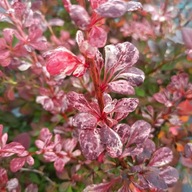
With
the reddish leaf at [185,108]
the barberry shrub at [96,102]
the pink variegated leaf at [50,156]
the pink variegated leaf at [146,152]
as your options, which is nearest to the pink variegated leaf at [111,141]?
the barberry shrub at [96,102]

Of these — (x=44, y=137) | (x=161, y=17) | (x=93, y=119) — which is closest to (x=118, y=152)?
(x=93, y=119)

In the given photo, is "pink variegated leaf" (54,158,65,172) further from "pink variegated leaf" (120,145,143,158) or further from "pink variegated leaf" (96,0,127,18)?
"pink variegated leaf" (96,0,127,18)

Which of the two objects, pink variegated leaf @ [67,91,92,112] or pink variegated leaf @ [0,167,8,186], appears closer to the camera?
pink variegated leaf @ [67,91,92,112]

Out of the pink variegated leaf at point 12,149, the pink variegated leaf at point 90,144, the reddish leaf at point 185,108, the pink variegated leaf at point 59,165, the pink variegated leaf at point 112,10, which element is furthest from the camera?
the reddish leaf at point 185,108

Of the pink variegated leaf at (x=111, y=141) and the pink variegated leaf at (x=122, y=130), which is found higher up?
the pink variegated leaf at (x=111, y=141)

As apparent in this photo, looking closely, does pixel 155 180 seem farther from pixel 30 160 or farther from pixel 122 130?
pixel 30 160

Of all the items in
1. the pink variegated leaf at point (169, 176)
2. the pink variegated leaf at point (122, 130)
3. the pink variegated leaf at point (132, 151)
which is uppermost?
the pink variegated leaf at point (122, 130)

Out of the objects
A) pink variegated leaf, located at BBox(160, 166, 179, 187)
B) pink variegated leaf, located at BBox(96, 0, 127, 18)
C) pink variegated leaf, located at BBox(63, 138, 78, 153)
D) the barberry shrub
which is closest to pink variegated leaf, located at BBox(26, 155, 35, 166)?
the barberry shrub

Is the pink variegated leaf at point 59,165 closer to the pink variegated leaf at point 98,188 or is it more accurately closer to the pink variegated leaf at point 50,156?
the pink variegated leaf at point 50,156
